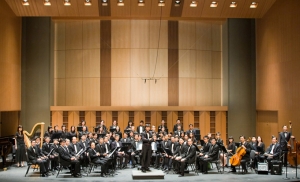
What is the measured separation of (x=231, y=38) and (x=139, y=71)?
4.96 meters

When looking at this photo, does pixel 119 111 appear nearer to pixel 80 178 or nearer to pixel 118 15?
pixel 118 15

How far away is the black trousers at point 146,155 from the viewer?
13438 mm

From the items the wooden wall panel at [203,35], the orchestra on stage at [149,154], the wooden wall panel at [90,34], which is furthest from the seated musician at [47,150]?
the wooden wall panel at [203,35]

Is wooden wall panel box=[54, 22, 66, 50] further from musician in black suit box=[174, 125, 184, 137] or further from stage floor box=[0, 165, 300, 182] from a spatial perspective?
stage floor box=[0, 165, 300, 182]

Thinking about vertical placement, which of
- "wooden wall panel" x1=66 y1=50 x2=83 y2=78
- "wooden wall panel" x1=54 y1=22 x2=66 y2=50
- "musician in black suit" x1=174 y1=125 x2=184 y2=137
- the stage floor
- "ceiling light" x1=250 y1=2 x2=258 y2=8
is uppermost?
"ceiling light" x1=250 y1=2 x2=258 y2=8

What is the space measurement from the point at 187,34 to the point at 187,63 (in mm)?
1514

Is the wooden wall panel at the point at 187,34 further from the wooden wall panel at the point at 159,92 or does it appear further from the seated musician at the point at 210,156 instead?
the seated musician at the point at 210,156

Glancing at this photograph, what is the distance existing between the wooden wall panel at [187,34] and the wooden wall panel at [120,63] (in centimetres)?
283

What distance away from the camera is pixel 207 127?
2083 centimetres

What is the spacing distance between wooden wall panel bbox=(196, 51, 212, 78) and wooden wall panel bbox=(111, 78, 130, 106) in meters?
3.75

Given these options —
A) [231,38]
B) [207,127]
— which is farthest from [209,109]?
[231,38]

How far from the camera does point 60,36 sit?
850 inches

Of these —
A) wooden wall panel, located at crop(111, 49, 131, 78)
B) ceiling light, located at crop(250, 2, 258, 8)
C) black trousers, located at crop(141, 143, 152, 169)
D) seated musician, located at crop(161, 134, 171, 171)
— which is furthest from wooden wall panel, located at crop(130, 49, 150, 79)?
black trousers, located at crop(141, 143, 152, 169)

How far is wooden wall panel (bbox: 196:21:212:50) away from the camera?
21.8m
